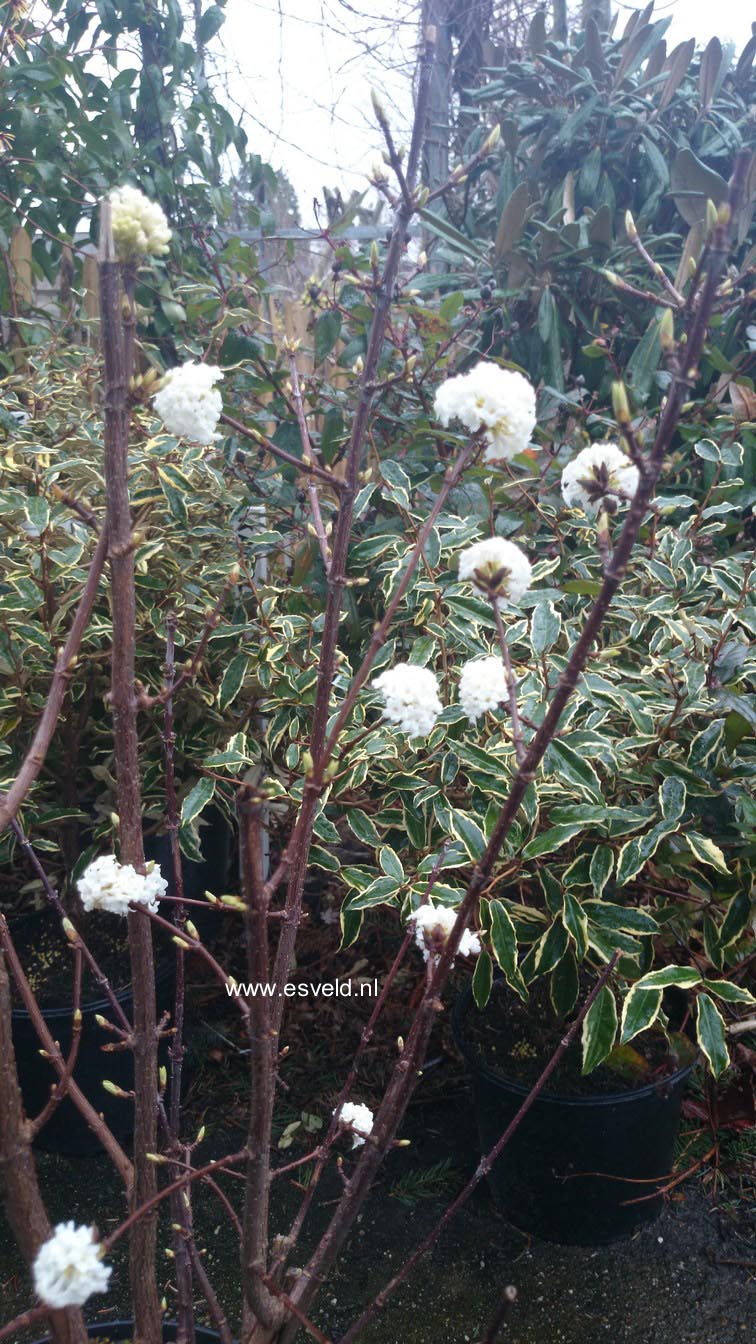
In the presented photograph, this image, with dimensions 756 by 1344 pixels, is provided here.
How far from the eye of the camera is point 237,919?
247 cm

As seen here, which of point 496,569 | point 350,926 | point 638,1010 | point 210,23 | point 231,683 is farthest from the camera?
point 210,23

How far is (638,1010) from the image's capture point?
119cm

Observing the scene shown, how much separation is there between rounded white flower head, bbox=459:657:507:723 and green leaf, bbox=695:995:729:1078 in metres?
0.69

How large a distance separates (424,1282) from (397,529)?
1.42 m

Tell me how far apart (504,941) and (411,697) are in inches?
23.7

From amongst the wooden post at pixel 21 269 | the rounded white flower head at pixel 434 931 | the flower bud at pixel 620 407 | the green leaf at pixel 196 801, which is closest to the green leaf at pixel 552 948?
the rounded white flower head at pixel 434 931

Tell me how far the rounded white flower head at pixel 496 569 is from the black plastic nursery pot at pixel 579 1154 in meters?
1.06

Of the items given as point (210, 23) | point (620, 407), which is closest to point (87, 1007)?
point (620, 407)

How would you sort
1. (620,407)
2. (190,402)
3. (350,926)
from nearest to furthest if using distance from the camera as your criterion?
1. (620,407)
2. (190,402)
3. (350,926)

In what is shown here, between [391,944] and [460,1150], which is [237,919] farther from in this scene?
A: [460,1150]

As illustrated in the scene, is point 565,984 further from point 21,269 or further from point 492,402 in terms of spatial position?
point 21,269

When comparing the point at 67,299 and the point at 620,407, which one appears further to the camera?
the point at 67,299

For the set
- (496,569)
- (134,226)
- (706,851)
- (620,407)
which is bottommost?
(706,851)

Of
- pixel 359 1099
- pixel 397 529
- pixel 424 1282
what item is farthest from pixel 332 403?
pixel 424 1282
